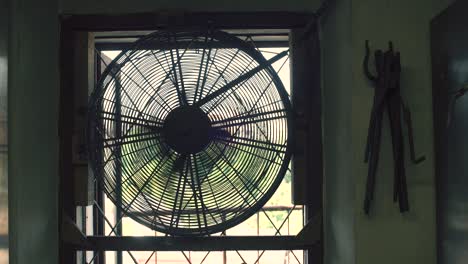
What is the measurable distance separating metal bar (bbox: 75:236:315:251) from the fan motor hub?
437mm

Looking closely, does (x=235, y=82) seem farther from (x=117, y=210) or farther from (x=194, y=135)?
(x=117, y=210)

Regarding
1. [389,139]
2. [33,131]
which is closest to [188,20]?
[33,131]

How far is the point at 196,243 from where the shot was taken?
2240 mm

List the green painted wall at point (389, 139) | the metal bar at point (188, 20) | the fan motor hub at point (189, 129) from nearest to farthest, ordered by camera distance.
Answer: the green painted wall at point (389, 139)
the fan motor hub at point (189, 129)
the metal bar at point (188, 20)

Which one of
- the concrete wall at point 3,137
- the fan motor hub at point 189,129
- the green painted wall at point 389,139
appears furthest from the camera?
the fan motor hub at point 189,129

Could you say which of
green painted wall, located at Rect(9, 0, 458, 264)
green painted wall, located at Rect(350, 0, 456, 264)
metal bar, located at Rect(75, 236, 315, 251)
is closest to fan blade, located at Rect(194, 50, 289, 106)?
green painted wall, located at Rect(9, 0, 458, 264)

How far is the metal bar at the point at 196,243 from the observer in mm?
2236

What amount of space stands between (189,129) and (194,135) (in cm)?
4

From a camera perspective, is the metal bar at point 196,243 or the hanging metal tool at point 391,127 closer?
the hanging metal tool at point 391,127

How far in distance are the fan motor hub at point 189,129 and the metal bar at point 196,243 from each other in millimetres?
437

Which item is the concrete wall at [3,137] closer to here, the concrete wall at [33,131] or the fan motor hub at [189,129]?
the concrete wall at [33,131]

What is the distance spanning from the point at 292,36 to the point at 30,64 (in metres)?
1.18

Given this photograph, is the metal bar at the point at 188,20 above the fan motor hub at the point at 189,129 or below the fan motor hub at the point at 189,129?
above

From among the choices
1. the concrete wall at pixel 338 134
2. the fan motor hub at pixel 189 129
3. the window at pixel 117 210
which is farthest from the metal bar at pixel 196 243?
the fan motor hub at pixel 189 129
